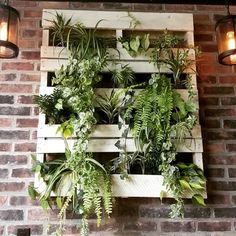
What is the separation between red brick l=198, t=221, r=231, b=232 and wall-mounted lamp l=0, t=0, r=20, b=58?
1368 mm

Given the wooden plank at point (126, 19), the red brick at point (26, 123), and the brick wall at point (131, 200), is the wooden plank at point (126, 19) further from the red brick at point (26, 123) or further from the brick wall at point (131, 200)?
the red brick at point (26, 123)

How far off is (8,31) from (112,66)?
23.3 inches

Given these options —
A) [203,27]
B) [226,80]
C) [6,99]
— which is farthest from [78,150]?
[203,27]

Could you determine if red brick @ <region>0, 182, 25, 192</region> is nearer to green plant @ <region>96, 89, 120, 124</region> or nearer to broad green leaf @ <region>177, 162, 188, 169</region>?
green plant @ <region>96, 89, 120, 124</region>

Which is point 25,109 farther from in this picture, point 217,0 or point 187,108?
point 217,0

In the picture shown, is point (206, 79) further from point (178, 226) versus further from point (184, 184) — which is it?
point (178, 226)

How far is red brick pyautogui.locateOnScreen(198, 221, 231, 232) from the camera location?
1.89 metres

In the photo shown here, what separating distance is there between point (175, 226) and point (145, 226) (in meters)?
0.17

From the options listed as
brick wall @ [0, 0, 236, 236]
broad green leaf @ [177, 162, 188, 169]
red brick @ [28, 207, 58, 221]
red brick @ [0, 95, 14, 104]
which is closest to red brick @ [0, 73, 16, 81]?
brick wall @ [0, 0, 236, 236]

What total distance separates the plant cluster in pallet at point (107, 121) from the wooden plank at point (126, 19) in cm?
10

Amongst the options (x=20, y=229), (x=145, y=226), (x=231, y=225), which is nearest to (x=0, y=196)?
(x=20, y=229)

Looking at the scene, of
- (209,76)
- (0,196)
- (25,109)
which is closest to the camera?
(0,196)

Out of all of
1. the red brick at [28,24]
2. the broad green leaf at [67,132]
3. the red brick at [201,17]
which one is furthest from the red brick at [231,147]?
the red brick at [28,24]

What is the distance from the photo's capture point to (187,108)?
73.3 inches
